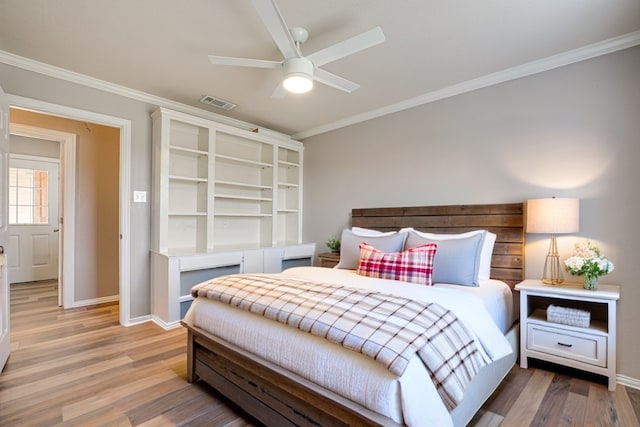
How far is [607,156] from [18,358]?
4768 millimetres

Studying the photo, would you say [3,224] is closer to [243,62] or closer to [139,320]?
[139,320]

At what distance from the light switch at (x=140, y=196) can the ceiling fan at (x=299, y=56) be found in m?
1.92

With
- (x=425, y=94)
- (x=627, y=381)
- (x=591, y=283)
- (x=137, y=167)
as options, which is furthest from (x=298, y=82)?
(x=627, y=381)

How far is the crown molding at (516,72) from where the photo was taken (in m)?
2.29

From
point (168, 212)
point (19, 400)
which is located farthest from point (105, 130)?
point (19, 400)

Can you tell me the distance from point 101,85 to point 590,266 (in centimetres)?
438

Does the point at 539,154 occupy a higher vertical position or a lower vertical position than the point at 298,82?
lower

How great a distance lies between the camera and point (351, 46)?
190cm

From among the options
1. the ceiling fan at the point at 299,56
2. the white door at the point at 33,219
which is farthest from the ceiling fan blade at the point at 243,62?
the white door at the point at 33,219

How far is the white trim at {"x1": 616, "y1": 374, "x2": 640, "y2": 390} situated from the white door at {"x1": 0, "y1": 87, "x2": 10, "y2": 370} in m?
4.34

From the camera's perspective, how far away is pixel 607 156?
7.68ft

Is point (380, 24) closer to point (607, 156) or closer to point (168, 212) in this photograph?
point (607, 156)

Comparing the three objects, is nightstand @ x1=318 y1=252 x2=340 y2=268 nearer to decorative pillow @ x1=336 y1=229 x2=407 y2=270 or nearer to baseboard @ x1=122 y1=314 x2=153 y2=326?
decorative pillow @ x1=336 y1=229 x2=407 y2=270

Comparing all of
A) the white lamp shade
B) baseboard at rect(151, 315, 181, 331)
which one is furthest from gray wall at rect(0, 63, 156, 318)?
the white lamp shade
